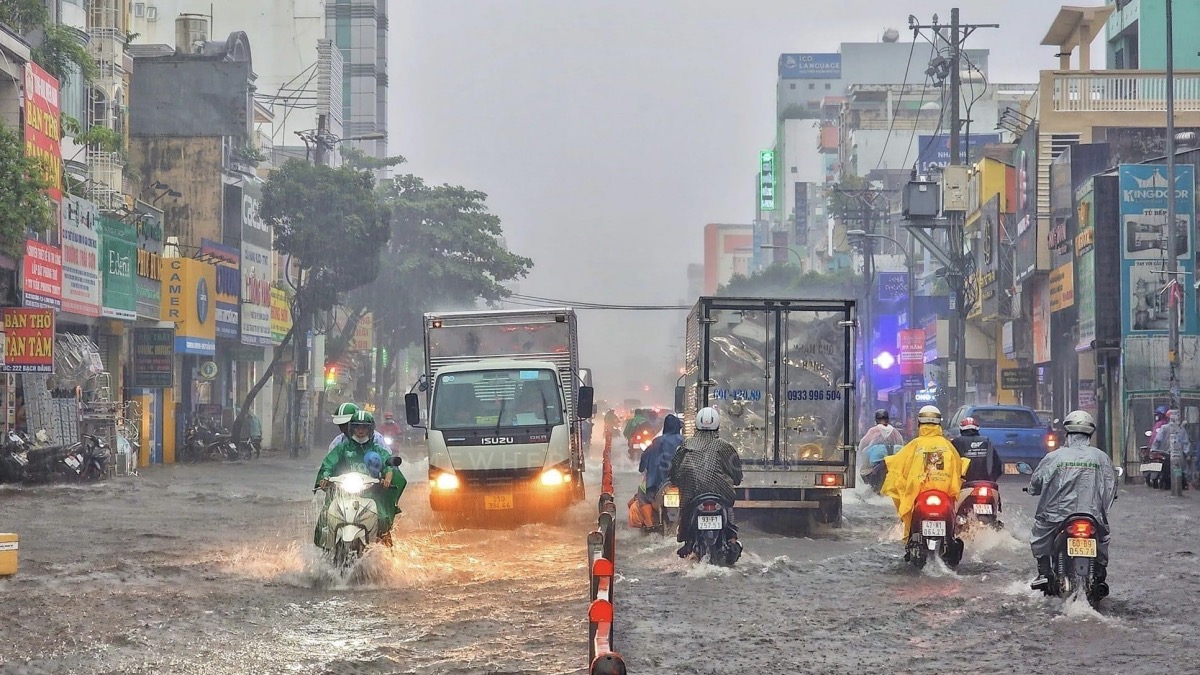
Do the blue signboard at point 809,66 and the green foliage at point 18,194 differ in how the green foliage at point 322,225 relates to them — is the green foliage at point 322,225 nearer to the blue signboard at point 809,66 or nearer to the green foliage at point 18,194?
the green foliage at point 18,194

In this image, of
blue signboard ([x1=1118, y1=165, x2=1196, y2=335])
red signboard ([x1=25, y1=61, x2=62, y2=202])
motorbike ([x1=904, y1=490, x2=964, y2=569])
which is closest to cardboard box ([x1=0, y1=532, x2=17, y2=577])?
motorbike ([x1=904, y1=490, x2=964, y2=569])

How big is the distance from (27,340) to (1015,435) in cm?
1897

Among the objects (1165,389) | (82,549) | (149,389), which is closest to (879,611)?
(82,549)

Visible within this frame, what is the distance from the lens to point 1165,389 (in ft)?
112

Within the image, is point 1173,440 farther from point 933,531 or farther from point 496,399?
point 933,531

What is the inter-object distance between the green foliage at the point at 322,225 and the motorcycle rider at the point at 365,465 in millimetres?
37579

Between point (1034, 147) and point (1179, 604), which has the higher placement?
point (1034, 147)

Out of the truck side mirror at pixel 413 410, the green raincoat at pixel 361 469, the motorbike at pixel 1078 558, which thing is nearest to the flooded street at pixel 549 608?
the motorbike at pixel 1078 558

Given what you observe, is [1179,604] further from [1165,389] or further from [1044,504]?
[1165,389]

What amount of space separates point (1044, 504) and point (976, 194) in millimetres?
44471

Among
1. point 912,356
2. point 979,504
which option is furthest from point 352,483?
point 912,356

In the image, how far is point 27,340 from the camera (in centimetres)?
3008

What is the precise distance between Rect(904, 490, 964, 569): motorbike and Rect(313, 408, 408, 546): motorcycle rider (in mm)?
4741

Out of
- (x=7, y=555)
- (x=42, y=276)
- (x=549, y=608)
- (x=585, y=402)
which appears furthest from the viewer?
(x=42, y=276)
